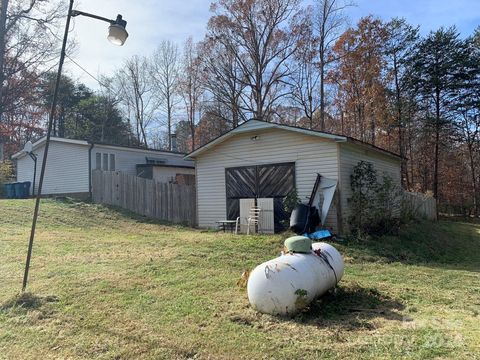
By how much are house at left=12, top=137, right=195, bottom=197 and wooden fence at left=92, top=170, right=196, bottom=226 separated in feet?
5.64

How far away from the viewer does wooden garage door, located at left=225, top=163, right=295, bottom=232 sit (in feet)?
41.0

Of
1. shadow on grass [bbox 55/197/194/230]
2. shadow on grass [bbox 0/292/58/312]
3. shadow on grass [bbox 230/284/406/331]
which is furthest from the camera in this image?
shadow on grass [bbox 55/197/194/230]

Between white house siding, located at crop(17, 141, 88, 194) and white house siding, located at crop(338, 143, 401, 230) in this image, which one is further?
white house siding, located at crop(17, 141, 88, 194)

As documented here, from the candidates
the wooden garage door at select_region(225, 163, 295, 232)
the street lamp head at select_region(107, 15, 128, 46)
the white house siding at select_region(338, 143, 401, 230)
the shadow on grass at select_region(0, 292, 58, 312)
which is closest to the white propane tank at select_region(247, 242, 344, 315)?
the shadow on grass at select_region(0, 292, 58, 312)

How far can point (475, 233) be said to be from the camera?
1764 centimetres

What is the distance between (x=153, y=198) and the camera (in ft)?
55.3

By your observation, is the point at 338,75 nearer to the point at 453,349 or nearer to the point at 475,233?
the point at 475,233

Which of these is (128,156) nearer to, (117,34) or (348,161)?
(348,161)

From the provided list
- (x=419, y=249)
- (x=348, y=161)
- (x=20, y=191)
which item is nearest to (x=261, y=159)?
(x=348, y=161)

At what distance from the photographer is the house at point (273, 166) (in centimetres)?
1166

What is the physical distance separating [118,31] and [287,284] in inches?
157

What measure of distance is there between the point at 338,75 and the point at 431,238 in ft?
52.1

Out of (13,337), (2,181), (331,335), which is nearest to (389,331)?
(331,335)

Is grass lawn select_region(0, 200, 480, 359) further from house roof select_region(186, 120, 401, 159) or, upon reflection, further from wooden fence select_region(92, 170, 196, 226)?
wooden fence select_region(92, 170, 196, 226)
